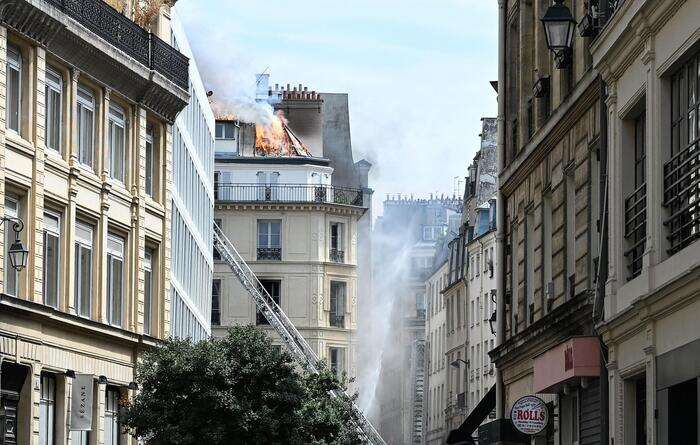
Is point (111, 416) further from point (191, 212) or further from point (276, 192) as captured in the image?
point (276, 192)

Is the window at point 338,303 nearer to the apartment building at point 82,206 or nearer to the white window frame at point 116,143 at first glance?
the apartment building at point 82,206

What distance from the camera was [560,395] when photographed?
101 feet

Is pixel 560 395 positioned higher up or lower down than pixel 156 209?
lower down

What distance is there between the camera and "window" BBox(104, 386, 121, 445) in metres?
45.2

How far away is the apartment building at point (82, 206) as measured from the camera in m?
38.5

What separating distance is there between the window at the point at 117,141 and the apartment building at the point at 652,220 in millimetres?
21562

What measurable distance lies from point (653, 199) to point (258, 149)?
79108mm

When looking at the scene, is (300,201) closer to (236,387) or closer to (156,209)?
(156,209)

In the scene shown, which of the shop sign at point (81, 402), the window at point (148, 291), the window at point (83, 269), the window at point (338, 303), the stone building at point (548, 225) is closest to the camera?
the stone building at point (548, 225)

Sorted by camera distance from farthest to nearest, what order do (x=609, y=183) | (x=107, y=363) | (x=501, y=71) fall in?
1. (x=107, y=363)
2. (x=501, y=71)
3. (x=609, y=183)

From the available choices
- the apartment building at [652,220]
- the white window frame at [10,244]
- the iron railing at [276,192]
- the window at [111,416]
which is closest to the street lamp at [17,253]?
the white window frame at [10,244]

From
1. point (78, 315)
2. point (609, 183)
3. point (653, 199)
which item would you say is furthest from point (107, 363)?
point (653, 199)

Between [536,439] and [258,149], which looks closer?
[536,439]

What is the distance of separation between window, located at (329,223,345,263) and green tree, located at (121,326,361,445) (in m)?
53.6
